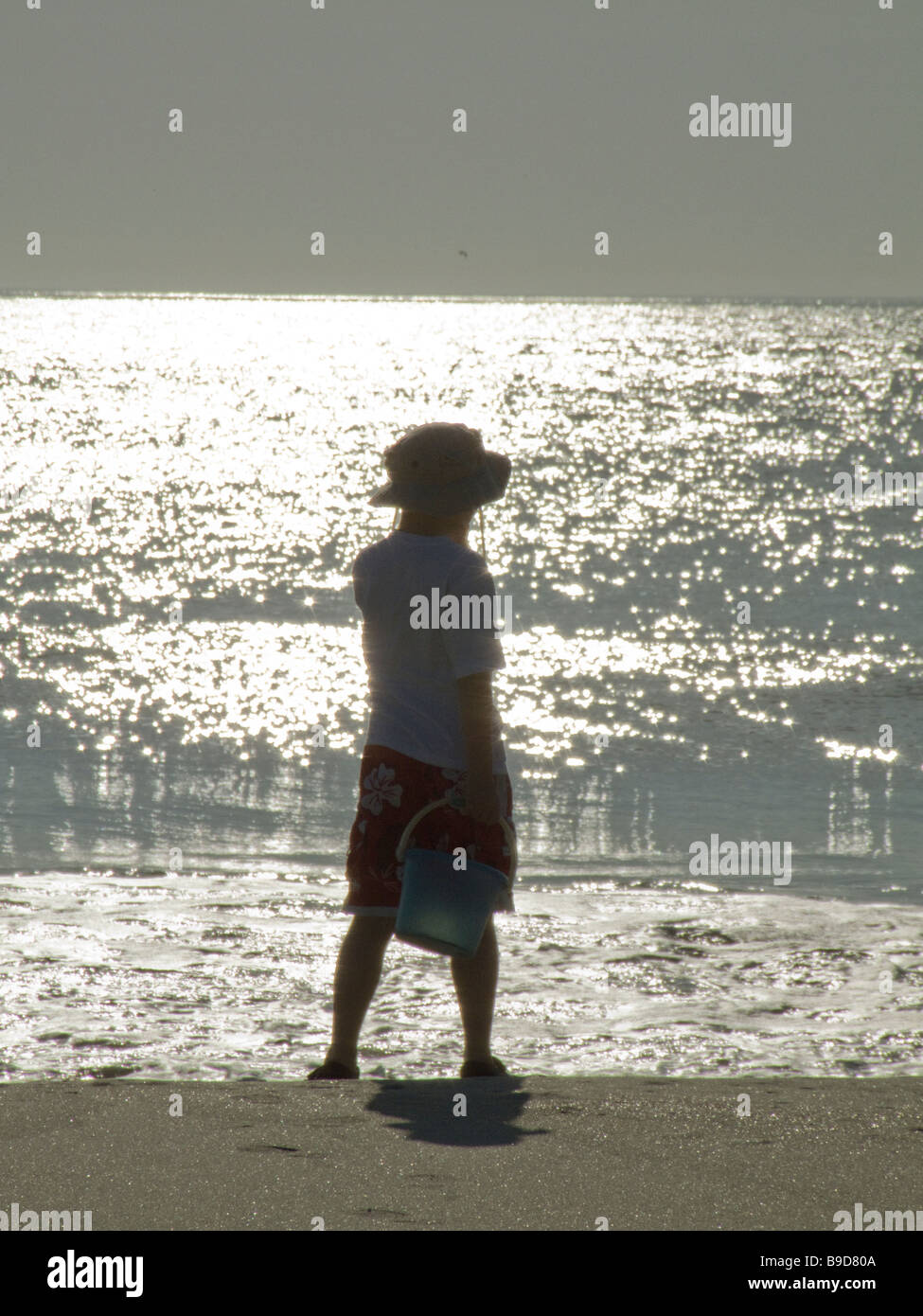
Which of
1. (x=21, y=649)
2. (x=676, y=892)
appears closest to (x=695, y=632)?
(x=21, y=649)

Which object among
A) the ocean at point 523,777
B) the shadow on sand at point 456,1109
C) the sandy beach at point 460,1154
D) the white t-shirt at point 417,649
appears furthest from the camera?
the ocean at point 523,777

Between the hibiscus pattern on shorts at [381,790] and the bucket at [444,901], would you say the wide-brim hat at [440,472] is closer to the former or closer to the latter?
the hibiscus pattern on shorts at [381,790]

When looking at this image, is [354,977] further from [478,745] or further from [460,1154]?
[460,1154]

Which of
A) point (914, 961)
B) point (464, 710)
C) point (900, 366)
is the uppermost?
point (900, 366)

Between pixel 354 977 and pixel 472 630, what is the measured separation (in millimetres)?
1017

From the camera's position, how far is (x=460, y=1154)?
330 cm

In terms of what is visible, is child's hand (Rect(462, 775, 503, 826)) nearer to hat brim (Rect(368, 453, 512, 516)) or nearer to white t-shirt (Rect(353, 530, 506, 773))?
white t-shirt (Rect(353, 530, 506, 773))

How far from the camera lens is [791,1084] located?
4113 mm

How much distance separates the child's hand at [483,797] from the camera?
156 inches

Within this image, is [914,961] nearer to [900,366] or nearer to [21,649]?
[21,649]

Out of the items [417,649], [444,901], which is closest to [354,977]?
[444,901]

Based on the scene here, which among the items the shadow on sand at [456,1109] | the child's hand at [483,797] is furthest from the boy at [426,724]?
the shadow on sand at [456,1109]

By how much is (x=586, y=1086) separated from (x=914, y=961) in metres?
2.74

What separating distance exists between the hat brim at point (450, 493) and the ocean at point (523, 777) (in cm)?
172
